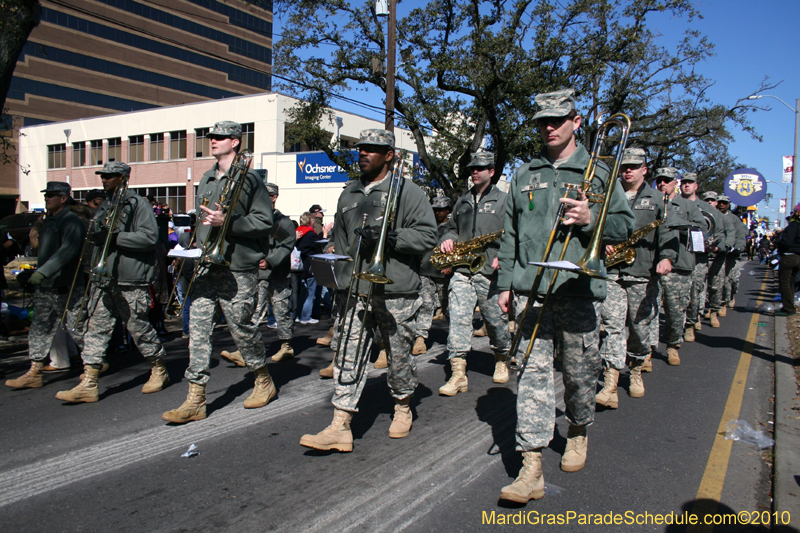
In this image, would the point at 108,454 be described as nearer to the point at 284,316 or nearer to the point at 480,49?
the point at 284,316

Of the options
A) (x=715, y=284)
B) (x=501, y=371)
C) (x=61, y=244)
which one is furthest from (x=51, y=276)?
(x=715, y=284)

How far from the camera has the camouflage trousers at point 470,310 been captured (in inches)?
238

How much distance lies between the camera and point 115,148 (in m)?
46.7

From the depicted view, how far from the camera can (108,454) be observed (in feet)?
13.6

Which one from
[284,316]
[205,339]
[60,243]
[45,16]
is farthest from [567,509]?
[45,16]

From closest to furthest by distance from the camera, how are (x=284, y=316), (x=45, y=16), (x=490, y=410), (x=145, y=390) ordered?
(x=490, y=410) < (x=145, y=390) < (x=284, y=316) < (x=45, y=16)

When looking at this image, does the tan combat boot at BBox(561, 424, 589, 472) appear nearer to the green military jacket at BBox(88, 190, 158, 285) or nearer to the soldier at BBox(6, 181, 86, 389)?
the green military jacket at BBox(88, 190, 158, 285)

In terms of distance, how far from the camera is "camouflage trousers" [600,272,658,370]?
5.59m

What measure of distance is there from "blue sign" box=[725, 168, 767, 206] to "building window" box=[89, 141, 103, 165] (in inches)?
1816

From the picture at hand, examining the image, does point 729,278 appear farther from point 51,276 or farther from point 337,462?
point 51,276

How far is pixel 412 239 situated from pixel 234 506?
204cm

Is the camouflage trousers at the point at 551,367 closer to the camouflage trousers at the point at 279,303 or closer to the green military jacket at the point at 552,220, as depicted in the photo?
the green military jacket at the point at 552,220

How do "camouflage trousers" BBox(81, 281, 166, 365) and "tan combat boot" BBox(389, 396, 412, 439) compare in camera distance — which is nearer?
"tan combat boot" BBox(389, 396, 412, 439)

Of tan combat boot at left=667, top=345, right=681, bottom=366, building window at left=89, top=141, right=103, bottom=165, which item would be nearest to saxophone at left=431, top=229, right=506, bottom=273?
tan combat boot at left=667, top=345, right=681, bottom=366
